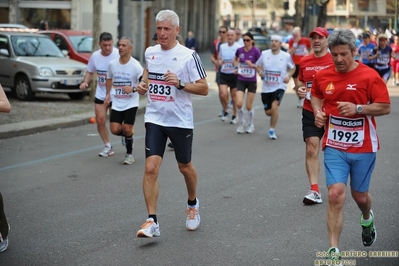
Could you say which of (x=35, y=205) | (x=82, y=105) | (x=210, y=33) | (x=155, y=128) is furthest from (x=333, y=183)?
→ (x=210, y=33)

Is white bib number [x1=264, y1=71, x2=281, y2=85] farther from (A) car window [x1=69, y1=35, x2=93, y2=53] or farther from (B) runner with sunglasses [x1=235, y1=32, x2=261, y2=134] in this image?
(A) car window [x1=69, y1=35, x2=93, y2=53]

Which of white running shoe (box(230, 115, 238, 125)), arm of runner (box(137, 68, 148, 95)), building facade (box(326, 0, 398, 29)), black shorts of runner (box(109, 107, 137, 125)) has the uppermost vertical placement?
building facade (box(326, 0, 398, 29))

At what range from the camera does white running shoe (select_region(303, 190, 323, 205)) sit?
9.05 metres

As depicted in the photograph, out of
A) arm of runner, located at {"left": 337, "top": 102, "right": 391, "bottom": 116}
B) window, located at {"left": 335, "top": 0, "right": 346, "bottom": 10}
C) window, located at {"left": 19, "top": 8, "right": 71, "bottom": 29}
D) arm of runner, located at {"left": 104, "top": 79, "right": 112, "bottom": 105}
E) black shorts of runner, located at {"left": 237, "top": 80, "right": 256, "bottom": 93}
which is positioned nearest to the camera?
arm of runner, located at {"left": 337, "top": 102, "right": 391, "bottom": 116}

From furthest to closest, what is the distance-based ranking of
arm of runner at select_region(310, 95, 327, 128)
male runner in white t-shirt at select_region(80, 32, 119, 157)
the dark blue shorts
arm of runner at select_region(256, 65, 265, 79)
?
arm of runner at select_region(256, 65, 265, 79), male runner in white t-shirt at select_region(80, 32, 119, 157), arm of runner at select_region(310, 95, 327, 128), the dark blue shorts

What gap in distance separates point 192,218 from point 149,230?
29.6 inches

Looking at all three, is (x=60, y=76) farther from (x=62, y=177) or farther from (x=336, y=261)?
(x=336, y=261)

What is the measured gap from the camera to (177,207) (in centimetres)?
888

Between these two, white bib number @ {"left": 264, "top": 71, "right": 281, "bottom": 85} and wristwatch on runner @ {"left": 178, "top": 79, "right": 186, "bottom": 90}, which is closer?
wristwatch on runner @ {"left": 178, "top": 79, "right": 186, "bottom": 90}

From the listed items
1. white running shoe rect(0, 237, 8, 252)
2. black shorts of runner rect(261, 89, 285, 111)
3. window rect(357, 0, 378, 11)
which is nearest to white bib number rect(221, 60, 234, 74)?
black shorts of runner rect(261, 89, 285, 111)

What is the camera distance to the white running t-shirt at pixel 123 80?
38.9 ft

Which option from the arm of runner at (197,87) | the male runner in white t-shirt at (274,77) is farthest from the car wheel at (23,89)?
the arm of runner at (197,87)

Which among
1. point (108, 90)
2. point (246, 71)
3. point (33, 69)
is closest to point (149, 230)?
point (108, 90)

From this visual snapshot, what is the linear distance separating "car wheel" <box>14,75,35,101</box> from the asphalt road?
20.6 feet
